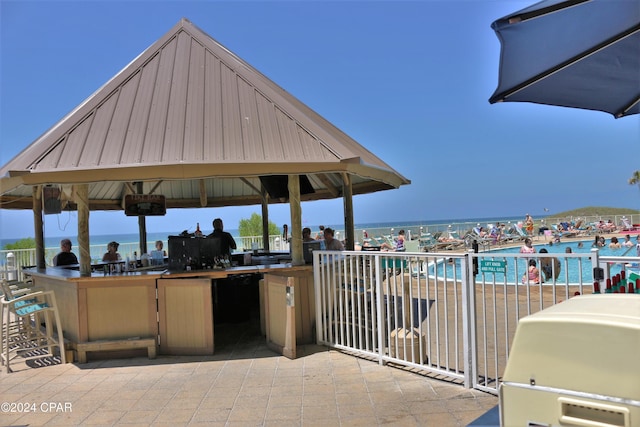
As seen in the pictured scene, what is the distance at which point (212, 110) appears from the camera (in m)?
6.94

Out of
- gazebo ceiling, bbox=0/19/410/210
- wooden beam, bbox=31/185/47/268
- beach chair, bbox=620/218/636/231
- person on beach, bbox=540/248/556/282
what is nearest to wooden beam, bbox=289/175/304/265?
gazebo ceiling, bbox=0/19/410/210

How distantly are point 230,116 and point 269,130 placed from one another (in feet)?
2.22

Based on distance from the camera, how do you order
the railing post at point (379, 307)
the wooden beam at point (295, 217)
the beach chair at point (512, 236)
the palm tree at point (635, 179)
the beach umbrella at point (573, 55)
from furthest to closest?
the palm tree at point (635, 179) < the beach chair at point (512, 236) < the wooden beam at point (295, 217) < the railing post at point (379, 307) < the beach umbrella at point (573, 55)

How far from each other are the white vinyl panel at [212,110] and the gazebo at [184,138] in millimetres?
15

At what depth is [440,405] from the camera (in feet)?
13.9

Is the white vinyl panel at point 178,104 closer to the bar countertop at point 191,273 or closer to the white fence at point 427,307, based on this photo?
the bar countertop at point 191,273

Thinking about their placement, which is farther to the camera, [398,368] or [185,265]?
[185,265]

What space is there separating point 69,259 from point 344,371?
696 cm

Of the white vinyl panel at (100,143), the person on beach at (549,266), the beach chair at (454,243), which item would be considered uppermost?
the white vinyl panel at (100,143)

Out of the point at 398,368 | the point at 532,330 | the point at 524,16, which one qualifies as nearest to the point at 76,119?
the point at 398,368

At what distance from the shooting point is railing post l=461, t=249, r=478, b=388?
4430 millimetres

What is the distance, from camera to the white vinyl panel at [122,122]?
6.04 m

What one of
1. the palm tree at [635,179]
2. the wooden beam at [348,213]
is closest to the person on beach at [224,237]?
the wooden beam at [348,213]

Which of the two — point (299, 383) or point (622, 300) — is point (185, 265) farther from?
point (622, 300)
